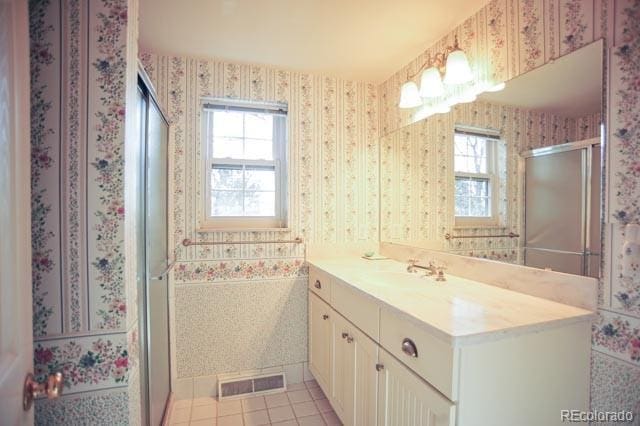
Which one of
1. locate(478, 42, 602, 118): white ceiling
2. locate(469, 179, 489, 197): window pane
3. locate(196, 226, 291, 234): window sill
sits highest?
locate(478, 42, 602, 118): white ceiling

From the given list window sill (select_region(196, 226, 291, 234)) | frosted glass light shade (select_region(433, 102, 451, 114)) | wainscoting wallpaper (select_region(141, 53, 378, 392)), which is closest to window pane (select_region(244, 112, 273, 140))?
wainscoting wallpaper (select_region(141, 53, 378, 392))

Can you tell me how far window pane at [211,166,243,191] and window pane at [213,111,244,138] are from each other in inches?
9.7

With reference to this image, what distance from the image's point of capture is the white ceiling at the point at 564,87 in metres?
1.08

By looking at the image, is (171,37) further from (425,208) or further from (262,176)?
(425,208)

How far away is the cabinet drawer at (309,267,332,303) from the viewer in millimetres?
1835

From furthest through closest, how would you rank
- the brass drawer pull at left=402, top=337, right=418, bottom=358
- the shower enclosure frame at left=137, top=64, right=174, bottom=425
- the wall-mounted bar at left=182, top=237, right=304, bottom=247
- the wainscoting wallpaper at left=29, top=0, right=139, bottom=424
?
the wall-mounted bar at left=182, top=237, right=304, bottom=247, the shower enclosure frame at left=137, top=64, right=174, bottom=425, the brass drawer pull at left=402, top=337, right=418, bottom=358, the wainscoting wallpaper at left=29, top=0, right=139, bottom=424

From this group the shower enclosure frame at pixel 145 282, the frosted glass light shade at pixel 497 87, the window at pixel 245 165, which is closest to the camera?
the shower enclosure frame at pixel 145 282

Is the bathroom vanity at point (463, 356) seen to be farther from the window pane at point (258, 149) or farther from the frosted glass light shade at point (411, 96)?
the window pane at point (258, 149)

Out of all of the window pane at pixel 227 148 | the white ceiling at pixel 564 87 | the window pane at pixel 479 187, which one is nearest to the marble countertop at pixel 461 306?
the window pane at pixel 479 187

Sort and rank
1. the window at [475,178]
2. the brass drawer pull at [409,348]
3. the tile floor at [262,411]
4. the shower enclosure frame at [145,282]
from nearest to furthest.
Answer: the brass drawer pull at [409,348] < the shower enclosure frame at [145,282] < the window at [475,178] < the tile floor at [262,411]

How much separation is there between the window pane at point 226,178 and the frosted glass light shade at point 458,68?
1.42 metres

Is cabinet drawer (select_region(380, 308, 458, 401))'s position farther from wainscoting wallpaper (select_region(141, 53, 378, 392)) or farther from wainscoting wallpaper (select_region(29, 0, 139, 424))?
wainscoting wallpaper (select_region(141, 53, 378, 392))

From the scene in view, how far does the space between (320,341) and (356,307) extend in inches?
25.3

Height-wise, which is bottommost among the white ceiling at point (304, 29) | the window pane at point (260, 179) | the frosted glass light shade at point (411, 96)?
the window pane at point (260, 179)
